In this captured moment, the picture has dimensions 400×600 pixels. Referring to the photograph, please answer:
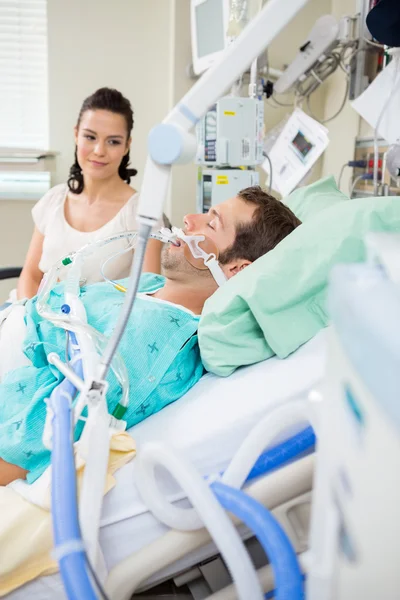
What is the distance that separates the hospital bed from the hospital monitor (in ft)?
7.18

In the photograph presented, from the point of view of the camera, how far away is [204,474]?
1044mm

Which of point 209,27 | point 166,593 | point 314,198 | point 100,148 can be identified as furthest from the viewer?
point 209,27

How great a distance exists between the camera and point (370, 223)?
45.3 inches

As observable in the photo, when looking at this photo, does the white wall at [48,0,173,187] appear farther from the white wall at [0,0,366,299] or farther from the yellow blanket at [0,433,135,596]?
the yellow blanket at [0,433,135,596]

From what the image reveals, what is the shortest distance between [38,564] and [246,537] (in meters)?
0.36

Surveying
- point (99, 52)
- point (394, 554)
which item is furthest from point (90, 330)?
point (99, 52)

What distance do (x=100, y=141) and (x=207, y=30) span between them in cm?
101

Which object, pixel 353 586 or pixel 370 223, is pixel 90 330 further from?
pixel 353 586

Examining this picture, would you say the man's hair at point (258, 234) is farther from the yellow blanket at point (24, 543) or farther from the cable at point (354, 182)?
the cable at point (354, 182)

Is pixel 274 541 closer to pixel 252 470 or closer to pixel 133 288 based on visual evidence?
pixel 252 470

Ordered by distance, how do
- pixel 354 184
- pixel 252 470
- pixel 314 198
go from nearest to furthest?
pixel 252 470 → pixel 314 198 → pixel 354 184

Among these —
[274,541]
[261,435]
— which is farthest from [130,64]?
[274,541]

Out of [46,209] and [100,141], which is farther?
[46,209]

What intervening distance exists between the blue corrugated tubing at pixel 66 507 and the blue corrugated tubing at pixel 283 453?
32cm
